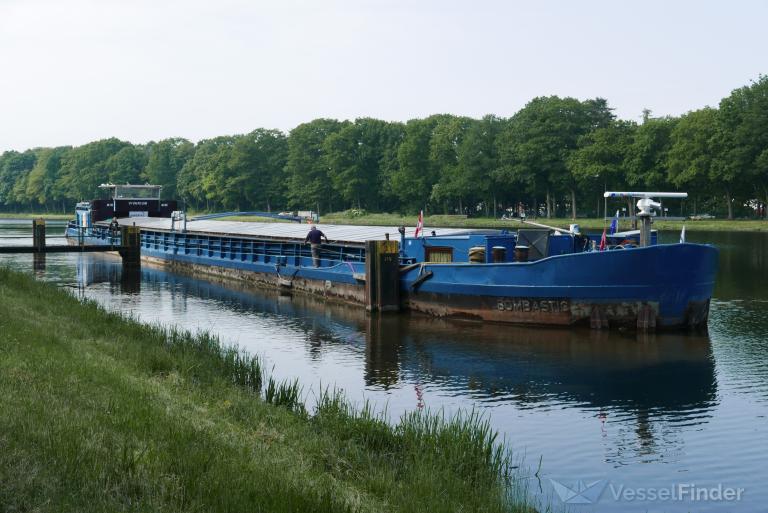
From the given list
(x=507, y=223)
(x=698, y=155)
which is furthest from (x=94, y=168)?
(x=698, y=155)

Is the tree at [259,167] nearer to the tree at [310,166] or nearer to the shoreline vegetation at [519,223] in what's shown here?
the tree at [310,166]

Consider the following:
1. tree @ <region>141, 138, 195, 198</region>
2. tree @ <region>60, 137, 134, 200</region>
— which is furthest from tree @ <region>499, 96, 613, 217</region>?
tree @ <region>60, 137, 134, 200</region>

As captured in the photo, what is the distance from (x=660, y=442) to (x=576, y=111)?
3224 inches

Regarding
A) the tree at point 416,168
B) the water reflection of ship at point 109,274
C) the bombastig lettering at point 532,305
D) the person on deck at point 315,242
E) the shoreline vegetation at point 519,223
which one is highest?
the tree at point 416,168

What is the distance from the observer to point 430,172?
98438mm

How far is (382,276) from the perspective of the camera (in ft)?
83.2

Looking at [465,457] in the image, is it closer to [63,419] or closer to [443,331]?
[63,419]

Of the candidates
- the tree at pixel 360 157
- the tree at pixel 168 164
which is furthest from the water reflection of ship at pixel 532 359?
the tree at pixel 168 164

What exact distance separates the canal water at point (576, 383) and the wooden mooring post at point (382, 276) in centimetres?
74

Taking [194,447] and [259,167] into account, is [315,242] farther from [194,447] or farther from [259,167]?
[259,167]

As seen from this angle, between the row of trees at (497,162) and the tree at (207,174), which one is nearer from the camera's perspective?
the row of trees at (497,162)

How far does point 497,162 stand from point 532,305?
71365 mm

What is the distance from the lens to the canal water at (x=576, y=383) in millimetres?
10500

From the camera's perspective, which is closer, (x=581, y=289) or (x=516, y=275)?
(x=581, y=289)
